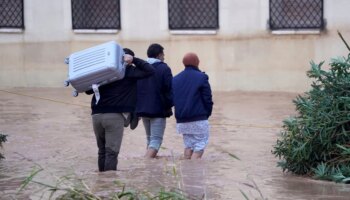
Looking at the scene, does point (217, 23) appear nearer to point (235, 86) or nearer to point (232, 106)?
point (235, 86)

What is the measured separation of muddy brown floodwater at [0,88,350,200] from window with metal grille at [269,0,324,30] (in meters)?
1.51

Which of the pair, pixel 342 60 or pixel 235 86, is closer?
pixel 342 60

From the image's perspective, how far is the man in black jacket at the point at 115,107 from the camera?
9383 mm

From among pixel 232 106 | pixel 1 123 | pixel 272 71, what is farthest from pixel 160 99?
pixel 272 71

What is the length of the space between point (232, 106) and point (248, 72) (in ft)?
7.74

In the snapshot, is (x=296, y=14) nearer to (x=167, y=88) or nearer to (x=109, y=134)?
(x=167, y=88)

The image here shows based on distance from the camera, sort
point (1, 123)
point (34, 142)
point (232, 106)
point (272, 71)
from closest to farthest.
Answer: point (34, 142)
point (1, 123)
point (232, 106)
point (272, 71)

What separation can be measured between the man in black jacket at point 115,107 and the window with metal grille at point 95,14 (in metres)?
11.1

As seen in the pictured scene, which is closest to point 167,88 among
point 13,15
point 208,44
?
point 208,44

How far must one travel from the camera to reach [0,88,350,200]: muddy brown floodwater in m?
8.59

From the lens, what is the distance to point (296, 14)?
1938 centimetres

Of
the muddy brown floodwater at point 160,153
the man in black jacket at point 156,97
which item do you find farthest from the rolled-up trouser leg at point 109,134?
the man in black jacket at point 156,97

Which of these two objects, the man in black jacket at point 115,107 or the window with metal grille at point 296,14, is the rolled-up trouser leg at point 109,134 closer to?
the man in black jacket at point 115,107

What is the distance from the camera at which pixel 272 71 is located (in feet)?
63.5
